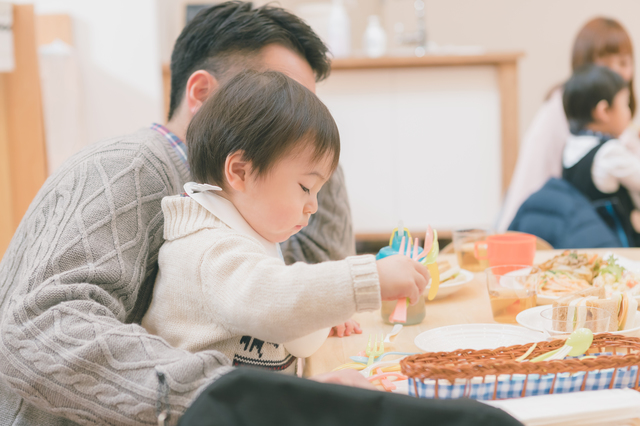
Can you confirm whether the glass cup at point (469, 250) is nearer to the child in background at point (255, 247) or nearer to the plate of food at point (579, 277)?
the plate of food at point (579, 277)

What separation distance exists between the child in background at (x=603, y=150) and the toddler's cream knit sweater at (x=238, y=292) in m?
1.94

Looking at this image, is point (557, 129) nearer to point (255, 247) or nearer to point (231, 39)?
point (231, 39)

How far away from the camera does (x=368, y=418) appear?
480 mm

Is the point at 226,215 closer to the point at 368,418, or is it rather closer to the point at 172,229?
the point at 172,229

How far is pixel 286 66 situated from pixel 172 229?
497mm

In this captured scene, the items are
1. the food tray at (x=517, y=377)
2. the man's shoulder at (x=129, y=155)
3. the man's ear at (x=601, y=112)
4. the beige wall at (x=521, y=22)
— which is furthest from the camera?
the beige wall at (x=521, y=22)

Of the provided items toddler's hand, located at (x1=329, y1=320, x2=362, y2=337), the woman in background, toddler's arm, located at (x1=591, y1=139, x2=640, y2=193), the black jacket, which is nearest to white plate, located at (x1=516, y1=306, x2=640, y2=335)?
toddler's hand, located at (x1=329, y1=320, x2=362, y2=337)

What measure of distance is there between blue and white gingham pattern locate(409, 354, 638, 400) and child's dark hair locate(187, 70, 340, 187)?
392 mm

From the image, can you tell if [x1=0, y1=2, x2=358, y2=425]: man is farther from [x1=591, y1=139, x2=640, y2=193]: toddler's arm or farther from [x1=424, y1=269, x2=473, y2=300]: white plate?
[x1=591, y1=139, x2=640, y2=193]: toddler's arm

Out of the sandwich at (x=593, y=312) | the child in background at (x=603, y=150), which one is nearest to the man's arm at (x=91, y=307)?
the sandwich at (x=593, y=312)

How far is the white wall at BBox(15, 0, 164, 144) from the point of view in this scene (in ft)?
10.1

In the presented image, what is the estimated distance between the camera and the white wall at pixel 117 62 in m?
3.08

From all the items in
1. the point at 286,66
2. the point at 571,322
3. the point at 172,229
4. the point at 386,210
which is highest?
the point at 286,66

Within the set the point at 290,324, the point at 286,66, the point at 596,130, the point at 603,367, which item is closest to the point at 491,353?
the point at 603,367
